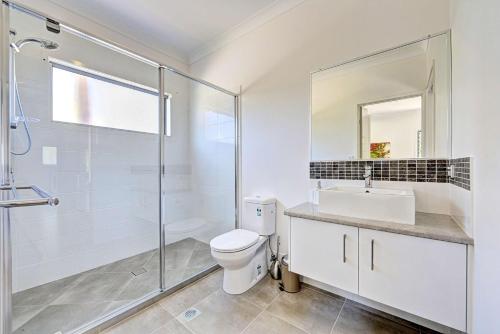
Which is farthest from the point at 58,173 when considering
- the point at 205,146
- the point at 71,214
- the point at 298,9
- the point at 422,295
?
the point at 422,295

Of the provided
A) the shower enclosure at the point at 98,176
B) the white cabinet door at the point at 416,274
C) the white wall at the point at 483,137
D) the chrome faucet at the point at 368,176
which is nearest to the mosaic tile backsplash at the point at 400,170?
the chrome faucet at the point at 368,176

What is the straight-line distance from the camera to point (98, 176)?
2.12 m

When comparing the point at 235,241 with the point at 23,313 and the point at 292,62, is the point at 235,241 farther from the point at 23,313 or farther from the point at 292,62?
the point at 292,62

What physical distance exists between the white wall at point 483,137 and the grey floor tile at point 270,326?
953 mm

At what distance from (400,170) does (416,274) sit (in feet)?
2.39

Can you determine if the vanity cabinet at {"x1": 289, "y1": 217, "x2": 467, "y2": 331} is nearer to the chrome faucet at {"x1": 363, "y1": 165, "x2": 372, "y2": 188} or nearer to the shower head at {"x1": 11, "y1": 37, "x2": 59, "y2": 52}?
the chrome faucet at {"x1": 363, "y1": 165, "x2": 372, "y2": 188}

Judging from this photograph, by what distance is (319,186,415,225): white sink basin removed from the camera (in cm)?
123

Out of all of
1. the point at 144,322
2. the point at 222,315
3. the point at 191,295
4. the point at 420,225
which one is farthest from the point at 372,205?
the point at 144,322

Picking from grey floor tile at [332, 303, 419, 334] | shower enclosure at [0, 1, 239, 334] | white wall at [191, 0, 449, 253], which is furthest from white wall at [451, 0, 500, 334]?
shower enclosure at [0, 1, 239, 334]

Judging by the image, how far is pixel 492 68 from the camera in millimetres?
812

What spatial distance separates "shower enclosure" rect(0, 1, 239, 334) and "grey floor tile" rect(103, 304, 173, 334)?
0.07 m

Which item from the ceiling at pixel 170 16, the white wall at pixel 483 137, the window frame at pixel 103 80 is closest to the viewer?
the white wall at pixel 483 137

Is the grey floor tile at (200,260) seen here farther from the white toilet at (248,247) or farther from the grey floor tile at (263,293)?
the grey floor tile at (263,293)

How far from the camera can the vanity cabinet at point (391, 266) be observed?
104 centimetres
